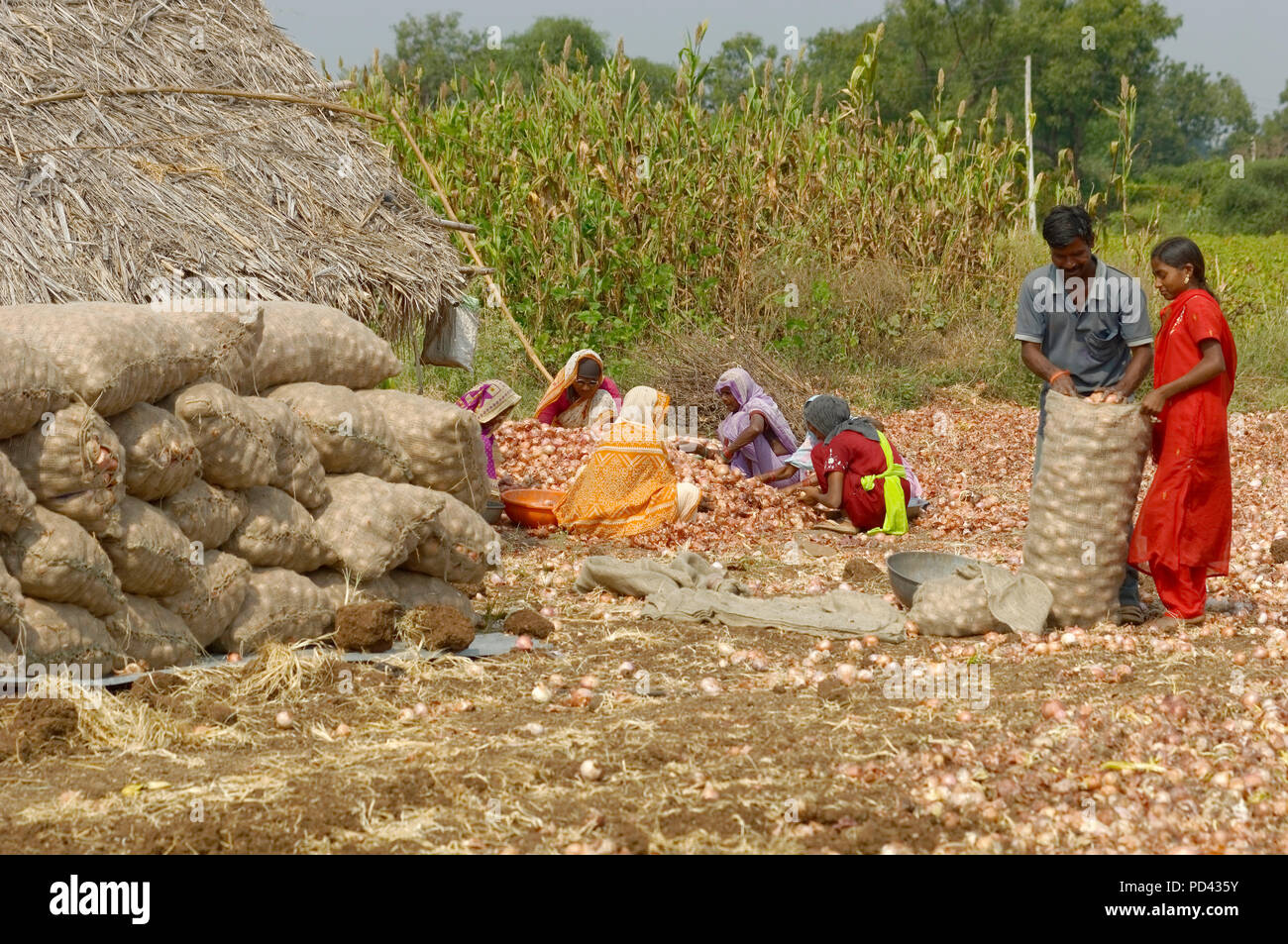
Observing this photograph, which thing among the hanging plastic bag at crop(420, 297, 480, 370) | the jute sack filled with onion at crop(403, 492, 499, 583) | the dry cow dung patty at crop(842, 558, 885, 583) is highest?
the hanging plastic bag at crop(420, 297, 480, 370)

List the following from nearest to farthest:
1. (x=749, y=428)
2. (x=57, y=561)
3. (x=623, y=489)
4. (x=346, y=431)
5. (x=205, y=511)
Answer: (x=57, y=561) → (x=205, y=511) → (x=346, y=431) → (x=623, y=489) → (x=749, y=428)

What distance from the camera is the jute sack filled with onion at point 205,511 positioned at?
4902 millimetres

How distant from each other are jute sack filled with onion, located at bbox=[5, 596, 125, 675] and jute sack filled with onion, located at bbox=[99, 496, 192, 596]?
0.67 ft

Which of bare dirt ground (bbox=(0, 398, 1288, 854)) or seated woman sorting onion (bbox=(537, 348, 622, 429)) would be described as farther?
seated woman sorting onion (bbox=(537, 348, 622, 429))

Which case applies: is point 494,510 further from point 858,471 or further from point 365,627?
point 365,627

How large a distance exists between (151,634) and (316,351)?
153 centimetres

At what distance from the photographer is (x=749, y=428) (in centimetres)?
988

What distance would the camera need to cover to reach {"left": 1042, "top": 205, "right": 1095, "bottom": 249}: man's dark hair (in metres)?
5.89

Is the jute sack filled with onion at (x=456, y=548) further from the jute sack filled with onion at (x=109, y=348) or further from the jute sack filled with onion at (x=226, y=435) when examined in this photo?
the jute sack filled with onion at (x=109, y=348)

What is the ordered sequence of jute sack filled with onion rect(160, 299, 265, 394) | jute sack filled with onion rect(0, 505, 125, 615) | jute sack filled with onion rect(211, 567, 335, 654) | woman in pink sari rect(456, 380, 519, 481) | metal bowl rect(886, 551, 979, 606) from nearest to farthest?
jute sack filled with onion rect(0, 505, 125, 615), jute sack filled with onion rect(160, 299, 265, 394), jute sack filled with onion rect(211, 567, 335, 654), metal bowl rect(886, 551, 979, 606), woman in pink sari rect(456, 380, 519, 481)

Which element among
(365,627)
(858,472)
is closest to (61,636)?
(365,627)

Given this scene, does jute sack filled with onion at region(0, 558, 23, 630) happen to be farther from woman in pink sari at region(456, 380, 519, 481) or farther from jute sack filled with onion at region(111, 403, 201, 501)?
woman in pink sari at region(456, 380, 519, 481)

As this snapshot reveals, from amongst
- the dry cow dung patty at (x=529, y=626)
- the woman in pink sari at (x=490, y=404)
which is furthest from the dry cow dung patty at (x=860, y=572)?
the woman in pink sari at (x=490, y=404)

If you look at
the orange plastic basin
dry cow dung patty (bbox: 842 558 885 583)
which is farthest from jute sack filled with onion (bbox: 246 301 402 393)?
dry cow dung patty (bbox: 842 558 885 583)
